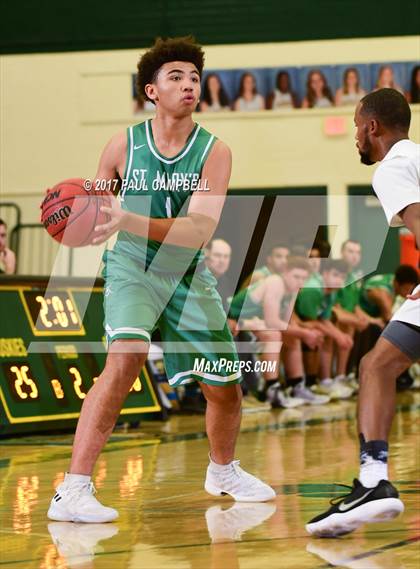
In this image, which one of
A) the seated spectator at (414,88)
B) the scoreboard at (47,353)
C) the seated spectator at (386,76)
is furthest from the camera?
the seated spectator at (386,76)

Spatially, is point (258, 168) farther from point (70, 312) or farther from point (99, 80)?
point (70, 312)

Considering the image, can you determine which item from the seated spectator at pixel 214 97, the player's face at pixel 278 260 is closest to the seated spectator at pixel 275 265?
the player's face at pixel 278 260

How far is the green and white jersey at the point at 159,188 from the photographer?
454 centimetres

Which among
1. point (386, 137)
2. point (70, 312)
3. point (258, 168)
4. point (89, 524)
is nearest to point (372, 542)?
point (89, 524)

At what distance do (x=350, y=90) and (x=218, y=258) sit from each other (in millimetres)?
6715

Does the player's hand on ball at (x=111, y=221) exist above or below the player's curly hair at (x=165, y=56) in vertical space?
below

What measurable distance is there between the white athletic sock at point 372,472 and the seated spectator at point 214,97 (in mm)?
12849

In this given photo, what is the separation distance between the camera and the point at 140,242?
14.9ft

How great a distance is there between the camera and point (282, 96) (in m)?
16.3

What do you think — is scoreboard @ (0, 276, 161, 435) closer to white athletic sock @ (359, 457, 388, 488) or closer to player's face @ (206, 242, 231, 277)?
player's face @ (206, 242, 231, 277)

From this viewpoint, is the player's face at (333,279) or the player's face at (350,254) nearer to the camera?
the player's face at (333,279)

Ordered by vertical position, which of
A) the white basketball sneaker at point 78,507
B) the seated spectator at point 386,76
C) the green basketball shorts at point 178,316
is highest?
the seated spectator at point 386,76

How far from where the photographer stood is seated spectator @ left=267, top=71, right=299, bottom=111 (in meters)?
16.3

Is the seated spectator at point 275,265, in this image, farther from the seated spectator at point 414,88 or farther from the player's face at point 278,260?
the seated spectator at point 414,88
